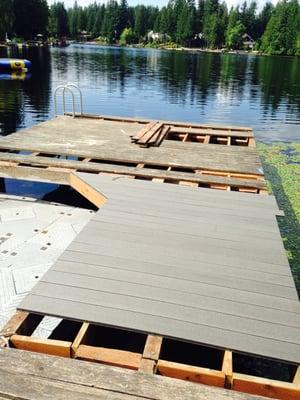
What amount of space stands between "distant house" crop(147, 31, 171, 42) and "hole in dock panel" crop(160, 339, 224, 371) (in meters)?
165

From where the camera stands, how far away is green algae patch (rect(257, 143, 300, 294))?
8.11 meters

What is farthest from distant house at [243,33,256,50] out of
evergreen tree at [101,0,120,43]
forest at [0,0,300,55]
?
evergreen tree at [101,0,120,43]

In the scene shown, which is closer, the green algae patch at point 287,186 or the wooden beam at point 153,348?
the wooden beam at point 153,348

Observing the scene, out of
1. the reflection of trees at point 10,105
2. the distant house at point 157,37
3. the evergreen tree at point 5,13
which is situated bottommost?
the reflection of trees at point 10,105

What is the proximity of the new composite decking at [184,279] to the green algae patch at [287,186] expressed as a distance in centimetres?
239

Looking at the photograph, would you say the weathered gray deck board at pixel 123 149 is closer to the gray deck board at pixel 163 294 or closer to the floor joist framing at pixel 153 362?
the gray deck board at pixel 163 294

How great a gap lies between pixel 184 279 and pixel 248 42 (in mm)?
155710

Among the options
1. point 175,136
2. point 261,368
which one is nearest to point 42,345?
point 261,368

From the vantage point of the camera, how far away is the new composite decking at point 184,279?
137 inches

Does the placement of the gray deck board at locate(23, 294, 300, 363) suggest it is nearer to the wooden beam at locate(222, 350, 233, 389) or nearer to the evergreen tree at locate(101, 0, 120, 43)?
the wooden beam at locate(222, 350, 233, 389)

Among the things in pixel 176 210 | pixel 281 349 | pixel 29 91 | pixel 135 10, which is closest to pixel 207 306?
pixel 281 349

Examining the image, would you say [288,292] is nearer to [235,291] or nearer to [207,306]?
[235,291]

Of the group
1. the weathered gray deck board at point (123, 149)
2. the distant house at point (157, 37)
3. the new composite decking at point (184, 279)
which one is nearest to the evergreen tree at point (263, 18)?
the distant house at point (157, 37)

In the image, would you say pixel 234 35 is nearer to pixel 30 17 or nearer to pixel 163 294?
pixel 30 17
